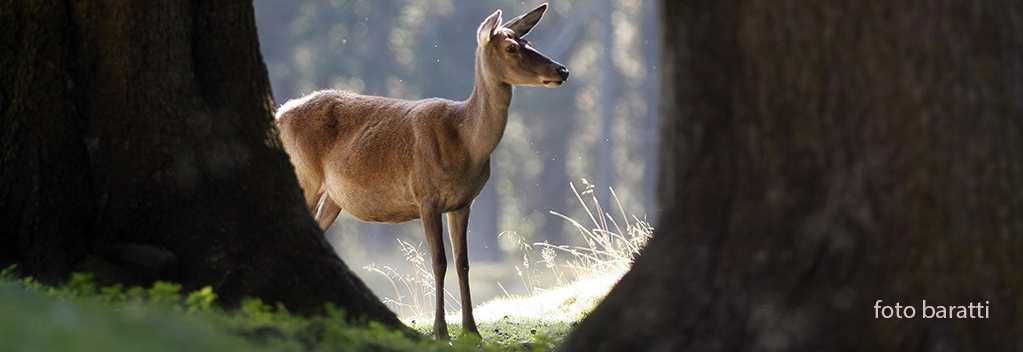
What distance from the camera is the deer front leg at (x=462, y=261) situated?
6625mm

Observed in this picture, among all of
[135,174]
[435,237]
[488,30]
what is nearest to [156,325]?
[135,174]

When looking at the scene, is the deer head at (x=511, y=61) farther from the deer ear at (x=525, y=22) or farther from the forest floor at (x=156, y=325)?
the forest floor at (x=156, y=325)

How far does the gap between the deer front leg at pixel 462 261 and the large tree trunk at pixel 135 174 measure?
101 inches

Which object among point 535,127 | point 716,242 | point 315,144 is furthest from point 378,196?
point 535,127

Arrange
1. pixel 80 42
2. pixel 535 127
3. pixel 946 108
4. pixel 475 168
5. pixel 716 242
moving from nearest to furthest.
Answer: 1. pixel 946 108
2. pixel 716 242
3. pixel 80 42
4. pixel 475 168
5. pixel 535 127

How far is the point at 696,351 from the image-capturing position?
2.90 metres

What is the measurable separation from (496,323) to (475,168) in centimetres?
124

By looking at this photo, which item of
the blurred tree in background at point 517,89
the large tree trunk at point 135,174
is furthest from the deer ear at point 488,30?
the blurred tree in background at point 517,89

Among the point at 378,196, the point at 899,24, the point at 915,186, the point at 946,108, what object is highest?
the point at 378,196

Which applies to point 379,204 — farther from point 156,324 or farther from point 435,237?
point 156,324

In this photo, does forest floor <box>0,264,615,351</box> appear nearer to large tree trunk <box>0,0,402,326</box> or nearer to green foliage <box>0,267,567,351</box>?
green foliage <box>0,267,567,351</box>

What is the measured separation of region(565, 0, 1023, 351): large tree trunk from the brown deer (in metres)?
3.56

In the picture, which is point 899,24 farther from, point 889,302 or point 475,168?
point 475,168

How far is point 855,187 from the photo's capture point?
283cm
